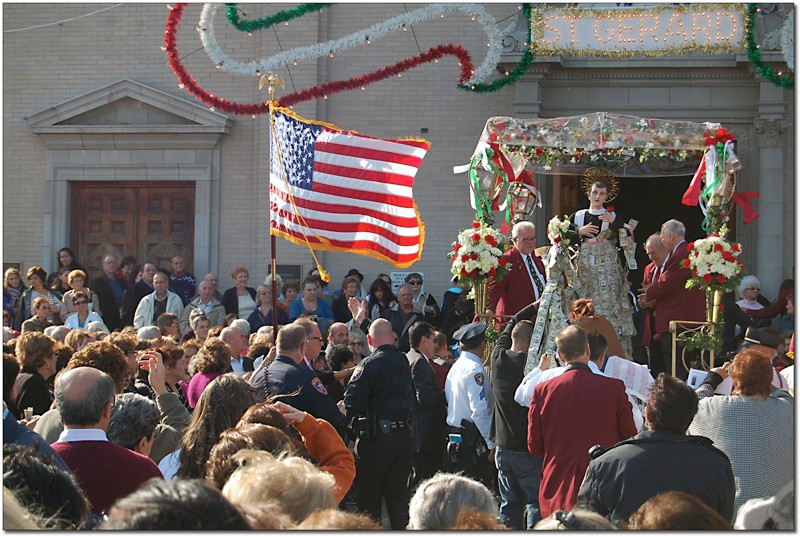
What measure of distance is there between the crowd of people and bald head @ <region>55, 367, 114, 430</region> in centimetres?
1

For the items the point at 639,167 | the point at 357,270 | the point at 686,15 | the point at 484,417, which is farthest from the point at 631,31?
the point at 484,417

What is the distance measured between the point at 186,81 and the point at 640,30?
7139 mm

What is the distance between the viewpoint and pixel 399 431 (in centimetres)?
844

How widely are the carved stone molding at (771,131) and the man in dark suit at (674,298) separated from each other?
595 cm

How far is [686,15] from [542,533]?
46.5ft

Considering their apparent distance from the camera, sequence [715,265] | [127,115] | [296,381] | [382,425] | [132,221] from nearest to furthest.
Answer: [296,381]
[382,425]
[715,265]
[127,115]
[132,221]

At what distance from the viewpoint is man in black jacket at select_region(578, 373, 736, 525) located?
539 cm

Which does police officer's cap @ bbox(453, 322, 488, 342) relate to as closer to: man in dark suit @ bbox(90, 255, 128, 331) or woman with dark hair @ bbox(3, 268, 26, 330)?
man in dark suit @ bbox(90, 255, 128, 331)

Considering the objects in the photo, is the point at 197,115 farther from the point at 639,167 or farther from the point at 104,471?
the point at 104,471

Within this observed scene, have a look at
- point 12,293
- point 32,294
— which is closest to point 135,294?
point 32,294

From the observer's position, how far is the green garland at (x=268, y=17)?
1736 centimetres

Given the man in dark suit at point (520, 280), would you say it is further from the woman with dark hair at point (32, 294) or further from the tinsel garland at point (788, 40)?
the woman with dark hair at point (32, 294)

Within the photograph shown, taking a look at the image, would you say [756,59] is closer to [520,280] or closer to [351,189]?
[520,280]

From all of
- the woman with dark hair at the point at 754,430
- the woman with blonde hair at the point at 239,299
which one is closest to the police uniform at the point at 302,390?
the woman with dark hair at the point at 754,430
